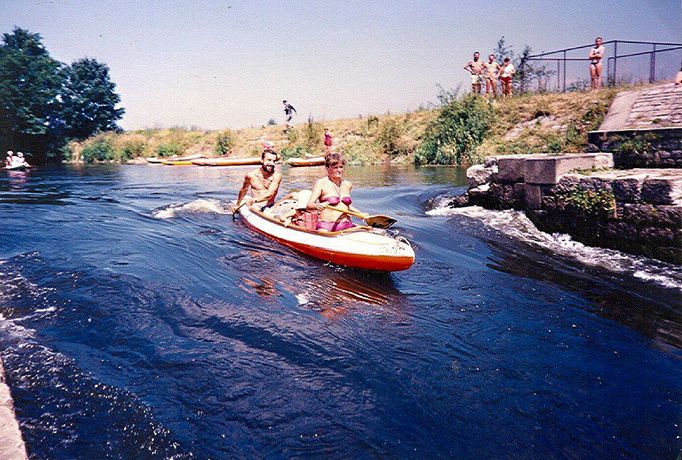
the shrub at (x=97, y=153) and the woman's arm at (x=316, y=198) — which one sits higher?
the shrub at (x=97, y=153)

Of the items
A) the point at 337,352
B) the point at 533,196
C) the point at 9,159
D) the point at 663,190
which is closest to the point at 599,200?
the point at 663,190

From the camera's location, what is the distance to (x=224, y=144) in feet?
111

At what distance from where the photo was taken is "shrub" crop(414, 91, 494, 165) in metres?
20.6

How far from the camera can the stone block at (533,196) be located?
26.0ft

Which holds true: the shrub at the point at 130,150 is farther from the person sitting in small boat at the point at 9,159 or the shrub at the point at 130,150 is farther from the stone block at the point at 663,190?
the stone block at the point at 663,190

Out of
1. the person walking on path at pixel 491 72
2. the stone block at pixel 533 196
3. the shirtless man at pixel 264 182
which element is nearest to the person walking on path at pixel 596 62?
the person walking on path at pixel 491 72

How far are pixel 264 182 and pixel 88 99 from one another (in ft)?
103

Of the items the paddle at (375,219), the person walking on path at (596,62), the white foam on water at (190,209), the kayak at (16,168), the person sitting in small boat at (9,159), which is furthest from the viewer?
the kayak at (16,168)

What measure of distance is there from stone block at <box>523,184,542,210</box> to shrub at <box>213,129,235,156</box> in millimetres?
28474

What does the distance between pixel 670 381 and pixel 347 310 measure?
108 inches

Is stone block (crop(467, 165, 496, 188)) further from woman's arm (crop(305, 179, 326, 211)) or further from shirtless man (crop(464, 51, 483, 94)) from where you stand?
shirtless man (crop(464, 51, 483, 94))

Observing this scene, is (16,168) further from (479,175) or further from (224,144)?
(479,175)

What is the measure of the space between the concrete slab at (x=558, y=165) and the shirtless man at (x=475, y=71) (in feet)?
45.7

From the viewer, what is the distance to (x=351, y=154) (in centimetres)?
2652
